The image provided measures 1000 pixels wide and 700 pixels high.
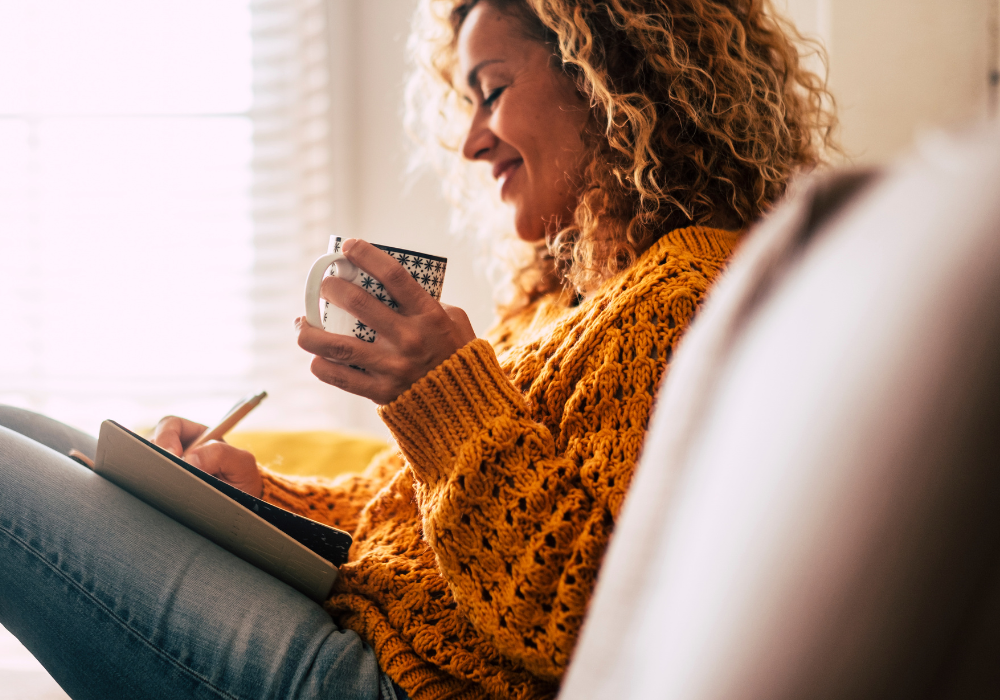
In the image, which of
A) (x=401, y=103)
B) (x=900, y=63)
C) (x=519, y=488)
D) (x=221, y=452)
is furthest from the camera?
(x=401, y=103)

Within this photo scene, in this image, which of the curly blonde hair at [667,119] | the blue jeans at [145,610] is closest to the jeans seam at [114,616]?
the blue jeans at [145,610]

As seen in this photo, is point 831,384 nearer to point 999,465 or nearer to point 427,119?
point 999,465

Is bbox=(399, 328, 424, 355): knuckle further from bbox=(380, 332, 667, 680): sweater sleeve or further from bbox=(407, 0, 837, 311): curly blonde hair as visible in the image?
bbox=(407, 0, 837, 311): curly blonde hair

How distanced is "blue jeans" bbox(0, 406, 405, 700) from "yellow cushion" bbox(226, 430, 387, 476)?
60 centimetres

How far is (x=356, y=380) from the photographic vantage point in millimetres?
566

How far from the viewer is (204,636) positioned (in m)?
0.55

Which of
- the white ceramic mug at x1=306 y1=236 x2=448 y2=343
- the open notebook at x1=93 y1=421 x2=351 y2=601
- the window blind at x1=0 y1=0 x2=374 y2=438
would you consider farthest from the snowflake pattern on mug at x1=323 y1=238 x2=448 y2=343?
the window blind at x1=0 y1=0 x2=374 y2=438

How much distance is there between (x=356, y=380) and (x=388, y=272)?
0.10 m

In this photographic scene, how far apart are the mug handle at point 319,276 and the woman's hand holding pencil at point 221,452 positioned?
0.21 metres

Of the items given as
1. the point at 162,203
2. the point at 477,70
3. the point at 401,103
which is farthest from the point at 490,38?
the point at 162,203

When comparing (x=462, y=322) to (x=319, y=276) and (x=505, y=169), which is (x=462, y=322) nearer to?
(x=319, y=276)

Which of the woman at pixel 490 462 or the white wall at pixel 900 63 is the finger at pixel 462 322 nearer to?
the woman at pixel 490 462

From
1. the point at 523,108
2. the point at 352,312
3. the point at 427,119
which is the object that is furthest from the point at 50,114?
the point at 352,312

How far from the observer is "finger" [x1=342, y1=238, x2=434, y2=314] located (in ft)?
1.78
